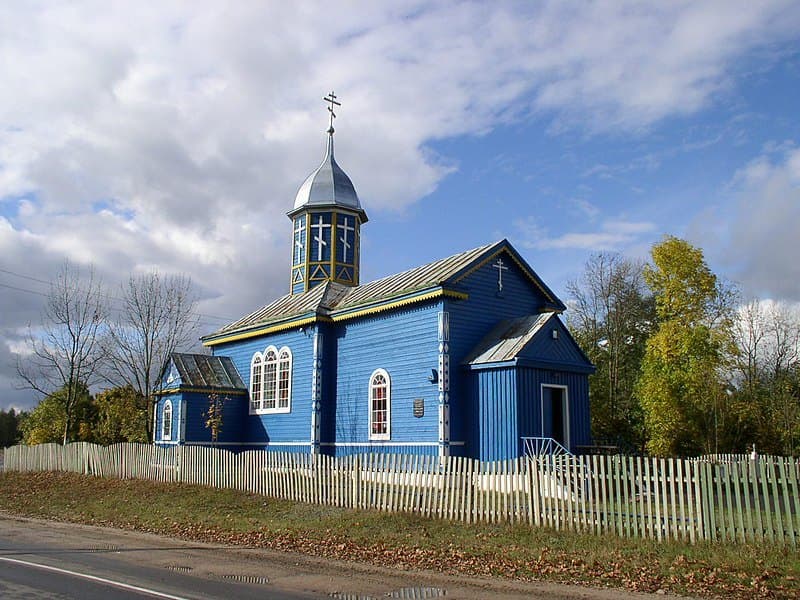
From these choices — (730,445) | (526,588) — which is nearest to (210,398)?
(526,588)

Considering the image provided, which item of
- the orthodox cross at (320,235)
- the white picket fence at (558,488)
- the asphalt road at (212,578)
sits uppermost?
the orthodox cross at (320,235)

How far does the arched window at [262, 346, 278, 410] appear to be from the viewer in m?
25.7

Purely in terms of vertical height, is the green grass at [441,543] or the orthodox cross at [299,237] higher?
the orthodox cross at [299,237]

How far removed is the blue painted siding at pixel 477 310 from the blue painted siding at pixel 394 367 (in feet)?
1.74

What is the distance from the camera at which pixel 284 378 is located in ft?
82.8

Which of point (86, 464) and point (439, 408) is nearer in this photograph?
point (439, 408)

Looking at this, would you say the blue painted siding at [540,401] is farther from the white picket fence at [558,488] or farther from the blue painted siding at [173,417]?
the blue painted siding at [173,417]

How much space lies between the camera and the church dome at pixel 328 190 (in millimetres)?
30312

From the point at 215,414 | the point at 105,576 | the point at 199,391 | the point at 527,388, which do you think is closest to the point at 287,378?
the point at 215,414

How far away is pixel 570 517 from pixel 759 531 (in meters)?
3.07

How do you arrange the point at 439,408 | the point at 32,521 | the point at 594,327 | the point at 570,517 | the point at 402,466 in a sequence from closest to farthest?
the point at 570,517
the point at 402,466
the point at 32,521
the point at 439,408
the point at 594,327

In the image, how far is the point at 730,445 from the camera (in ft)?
103

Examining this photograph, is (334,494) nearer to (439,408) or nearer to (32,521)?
(439,408)

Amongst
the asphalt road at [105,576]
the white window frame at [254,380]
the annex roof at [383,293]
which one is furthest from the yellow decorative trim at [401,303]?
the asphalt road at [105,576]
